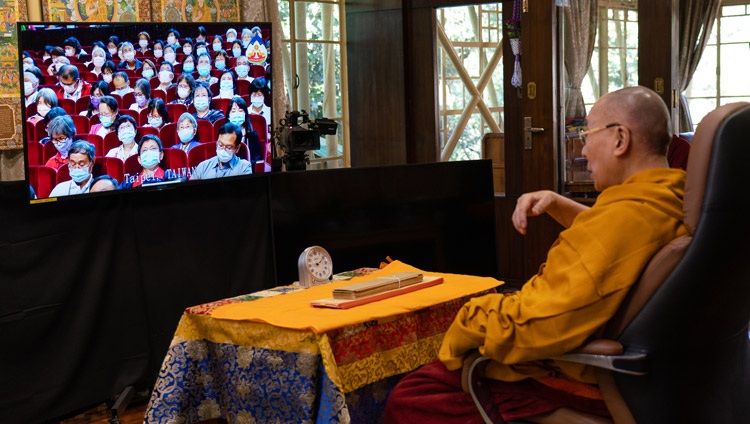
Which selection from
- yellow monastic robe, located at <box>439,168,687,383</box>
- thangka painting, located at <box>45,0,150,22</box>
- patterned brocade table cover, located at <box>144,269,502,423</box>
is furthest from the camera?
thangka painting, located at <box>45,0,150,22</box>

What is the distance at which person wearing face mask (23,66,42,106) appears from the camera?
11.6 ft

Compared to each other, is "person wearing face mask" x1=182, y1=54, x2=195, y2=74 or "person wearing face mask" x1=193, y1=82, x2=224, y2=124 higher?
"person wearing face mask" x1=182, y1=54, x2=195, y2=74

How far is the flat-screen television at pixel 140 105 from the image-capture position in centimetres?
360

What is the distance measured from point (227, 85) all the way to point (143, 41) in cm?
46

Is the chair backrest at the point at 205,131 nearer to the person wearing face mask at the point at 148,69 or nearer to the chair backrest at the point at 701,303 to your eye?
the person wearing face mask at the point at 148,69

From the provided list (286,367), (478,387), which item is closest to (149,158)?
(286,367)

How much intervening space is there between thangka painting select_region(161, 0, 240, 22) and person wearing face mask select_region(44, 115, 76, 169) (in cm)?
163

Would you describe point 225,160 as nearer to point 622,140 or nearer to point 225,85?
point 225,85

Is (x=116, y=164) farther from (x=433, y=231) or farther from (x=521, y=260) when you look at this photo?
(x=521, y=260)

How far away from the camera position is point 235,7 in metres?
5.56

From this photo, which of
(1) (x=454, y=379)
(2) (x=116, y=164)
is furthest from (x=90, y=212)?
(1) (x=454, y=379)

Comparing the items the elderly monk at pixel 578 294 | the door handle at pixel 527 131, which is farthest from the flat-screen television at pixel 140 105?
the door handle at pixel 527 131

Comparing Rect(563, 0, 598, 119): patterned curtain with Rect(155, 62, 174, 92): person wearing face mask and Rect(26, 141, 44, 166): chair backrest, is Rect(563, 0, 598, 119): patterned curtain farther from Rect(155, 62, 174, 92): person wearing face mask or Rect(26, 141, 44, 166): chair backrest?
Rect(26, 141, 44, 166): chair backrest

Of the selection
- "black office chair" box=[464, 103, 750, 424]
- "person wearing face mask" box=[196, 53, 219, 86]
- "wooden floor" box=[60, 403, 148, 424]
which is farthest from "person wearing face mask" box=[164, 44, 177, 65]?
"black office chair" box=[464, 103, 750, 424]
